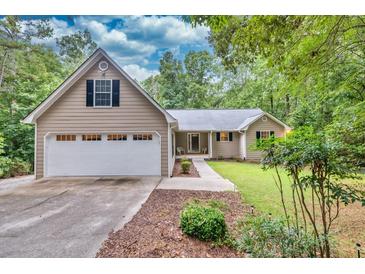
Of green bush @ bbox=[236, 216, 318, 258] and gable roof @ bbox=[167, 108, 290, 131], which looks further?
gable roof @ bbox=[167, 108, 290, 131]

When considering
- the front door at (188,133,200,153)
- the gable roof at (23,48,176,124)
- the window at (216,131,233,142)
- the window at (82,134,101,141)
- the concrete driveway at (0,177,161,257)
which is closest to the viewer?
the concrete driveway at (0,177,161,257)

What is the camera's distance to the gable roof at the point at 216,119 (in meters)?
15.4

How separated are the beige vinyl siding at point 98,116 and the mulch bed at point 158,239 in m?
4.23

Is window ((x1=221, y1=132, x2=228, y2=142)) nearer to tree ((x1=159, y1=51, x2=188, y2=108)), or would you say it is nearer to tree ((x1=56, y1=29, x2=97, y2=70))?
tree ((x1=159, y1=51, x2=188, y2=108))

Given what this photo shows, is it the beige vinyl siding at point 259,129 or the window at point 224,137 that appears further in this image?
the window at point 224,137

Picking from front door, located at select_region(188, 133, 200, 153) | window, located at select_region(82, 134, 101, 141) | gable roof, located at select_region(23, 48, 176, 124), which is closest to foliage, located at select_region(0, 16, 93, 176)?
gable roof, located at select_region(23, 48, 176, 124)

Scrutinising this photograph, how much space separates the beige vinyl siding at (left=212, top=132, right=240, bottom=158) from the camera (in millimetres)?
15820

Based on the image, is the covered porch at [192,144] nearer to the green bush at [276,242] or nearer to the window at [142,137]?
the window at [142,137]

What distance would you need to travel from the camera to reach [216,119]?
55.6 ft

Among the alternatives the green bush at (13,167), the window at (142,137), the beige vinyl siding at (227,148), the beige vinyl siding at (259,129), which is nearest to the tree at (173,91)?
the beige vinyl siding at (227,148)

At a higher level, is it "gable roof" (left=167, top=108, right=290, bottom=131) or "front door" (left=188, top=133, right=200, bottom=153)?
"gable roof" (left=167, top=108, right=290, bottom=131)

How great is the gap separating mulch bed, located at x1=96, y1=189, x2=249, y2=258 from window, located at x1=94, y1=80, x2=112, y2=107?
5202 millimetres
